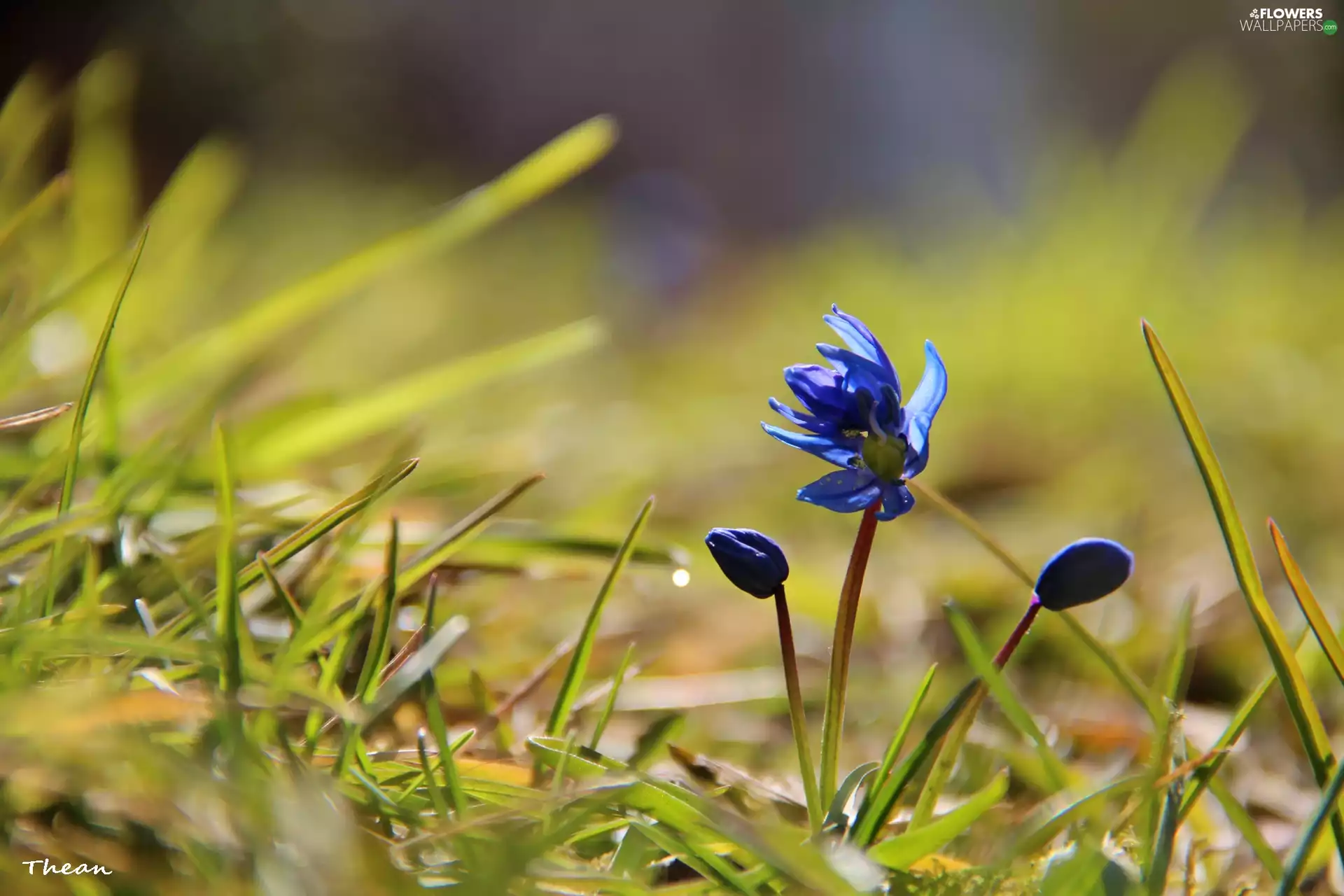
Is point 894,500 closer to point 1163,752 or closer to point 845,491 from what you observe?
point 845,491

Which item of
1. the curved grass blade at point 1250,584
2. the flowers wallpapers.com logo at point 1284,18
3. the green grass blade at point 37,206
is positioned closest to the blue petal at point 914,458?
the curved grass blade at point 1250,584

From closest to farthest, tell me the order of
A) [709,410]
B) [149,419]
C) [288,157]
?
[149,419]
[709,410]
[288,157]

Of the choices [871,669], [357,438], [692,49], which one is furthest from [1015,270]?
[692,49]

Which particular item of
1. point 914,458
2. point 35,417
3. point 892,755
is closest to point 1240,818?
point 892,755

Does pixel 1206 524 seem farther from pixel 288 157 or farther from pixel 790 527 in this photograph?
pixel 288 157

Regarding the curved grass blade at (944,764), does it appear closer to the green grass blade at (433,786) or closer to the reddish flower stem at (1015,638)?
the reddish flower stem at (1015,638)

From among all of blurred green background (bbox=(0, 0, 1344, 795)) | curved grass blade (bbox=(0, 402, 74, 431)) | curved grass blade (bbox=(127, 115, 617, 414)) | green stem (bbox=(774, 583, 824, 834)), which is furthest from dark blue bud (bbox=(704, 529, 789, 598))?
curved grass blade (bbox=(127, 115, 617, 414))

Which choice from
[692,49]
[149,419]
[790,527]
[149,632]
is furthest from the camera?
[692,49]

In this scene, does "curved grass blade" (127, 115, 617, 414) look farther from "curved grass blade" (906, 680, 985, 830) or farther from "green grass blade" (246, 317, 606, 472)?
"curved grass blade" (906, 680, 985, 830)
